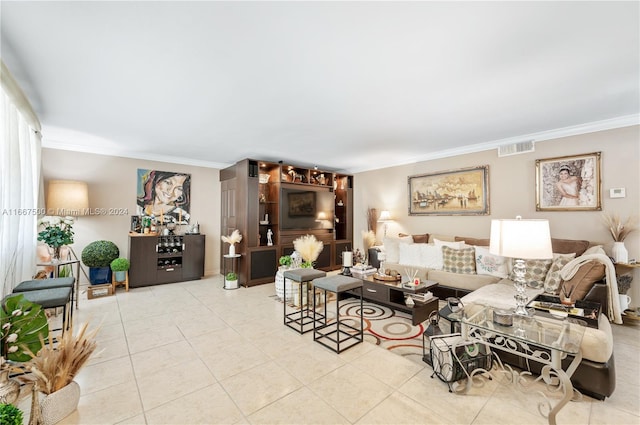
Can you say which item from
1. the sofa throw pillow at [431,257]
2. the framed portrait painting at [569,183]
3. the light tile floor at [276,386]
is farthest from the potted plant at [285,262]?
the framed portrait painting at [569,183]

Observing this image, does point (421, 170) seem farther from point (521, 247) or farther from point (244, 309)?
point (244, 309)

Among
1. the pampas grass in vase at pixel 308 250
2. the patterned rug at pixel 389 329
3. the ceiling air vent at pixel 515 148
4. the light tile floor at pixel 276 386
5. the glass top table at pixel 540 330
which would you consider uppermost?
the ceiling air vent at pixel 515 148

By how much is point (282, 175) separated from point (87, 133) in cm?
320

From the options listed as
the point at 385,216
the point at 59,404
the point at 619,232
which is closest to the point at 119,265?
the point at 59,404

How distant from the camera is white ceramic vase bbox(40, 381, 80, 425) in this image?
1.62 m

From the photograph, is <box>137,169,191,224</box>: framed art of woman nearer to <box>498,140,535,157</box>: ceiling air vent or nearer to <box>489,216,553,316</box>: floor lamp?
<box>489,216,553,316</box>: floor lamp

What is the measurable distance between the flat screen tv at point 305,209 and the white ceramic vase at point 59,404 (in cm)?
401

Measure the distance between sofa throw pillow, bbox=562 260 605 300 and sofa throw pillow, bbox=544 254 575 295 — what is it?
1.46 ft

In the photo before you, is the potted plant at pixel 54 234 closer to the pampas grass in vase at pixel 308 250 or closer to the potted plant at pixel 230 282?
the potted plant at pixel 230 282

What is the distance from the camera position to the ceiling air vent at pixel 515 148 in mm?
4188

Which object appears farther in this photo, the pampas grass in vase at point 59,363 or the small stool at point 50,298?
the small stool at point 50,298

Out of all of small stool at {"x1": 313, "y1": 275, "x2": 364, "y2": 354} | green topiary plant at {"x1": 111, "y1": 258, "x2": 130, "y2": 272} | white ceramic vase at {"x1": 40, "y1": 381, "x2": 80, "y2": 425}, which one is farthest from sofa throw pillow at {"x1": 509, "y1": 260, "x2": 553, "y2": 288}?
green topiary plant at {"x1": 111, "y1": 258, "x2": 130, "y2": 272}

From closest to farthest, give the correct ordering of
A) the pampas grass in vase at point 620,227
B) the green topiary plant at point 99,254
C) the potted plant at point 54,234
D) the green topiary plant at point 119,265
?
the pampas grass in vase at point 620,227 < the potted plant at point 54,234 < the green topiary plant at point 99,254 < the green topiary plant at point 119,265

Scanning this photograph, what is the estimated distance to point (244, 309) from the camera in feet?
12.2
